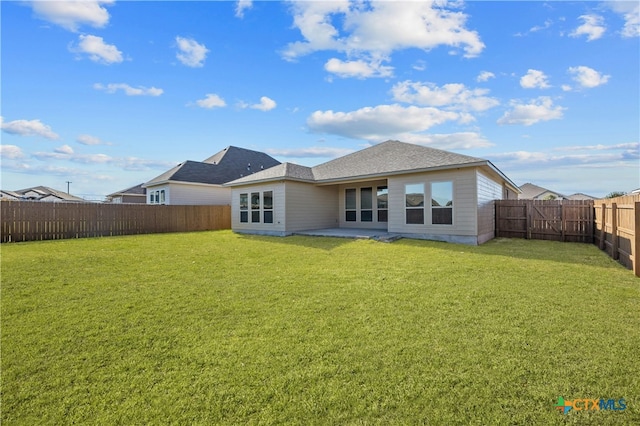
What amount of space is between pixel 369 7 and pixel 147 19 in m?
6.91

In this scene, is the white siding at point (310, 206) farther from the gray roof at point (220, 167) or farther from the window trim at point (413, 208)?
the gray roof at point (220, 167)

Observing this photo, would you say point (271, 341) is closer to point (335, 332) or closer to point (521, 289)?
point (335, 332)

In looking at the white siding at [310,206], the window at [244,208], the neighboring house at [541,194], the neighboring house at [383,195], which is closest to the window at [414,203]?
the neighboring house at [383,195]

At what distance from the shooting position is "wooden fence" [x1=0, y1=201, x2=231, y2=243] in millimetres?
11820

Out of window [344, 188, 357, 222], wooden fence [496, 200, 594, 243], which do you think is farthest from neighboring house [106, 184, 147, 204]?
wooden fence [496, 200, 594, 243]

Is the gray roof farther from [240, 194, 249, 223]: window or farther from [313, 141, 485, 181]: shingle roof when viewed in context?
[313, 141, 485, 181]: shingle roof

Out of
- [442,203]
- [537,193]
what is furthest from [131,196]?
[537,193]

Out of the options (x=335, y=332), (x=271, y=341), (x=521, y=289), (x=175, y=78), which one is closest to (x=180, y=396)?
(x=271, y=341)

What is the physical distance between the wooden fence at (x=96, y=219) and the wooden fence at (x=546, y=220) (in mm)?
15876

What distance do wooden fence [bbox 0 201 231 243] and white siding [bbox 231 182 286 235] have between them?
131 inches

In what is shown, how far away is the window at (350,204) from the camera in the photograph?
49.9 feet

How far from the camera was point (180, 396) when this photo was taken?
2123mm

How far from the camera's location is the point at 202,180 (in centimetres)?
2133

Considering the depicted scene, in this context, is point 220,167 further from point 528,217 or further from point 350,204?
point 528,217
